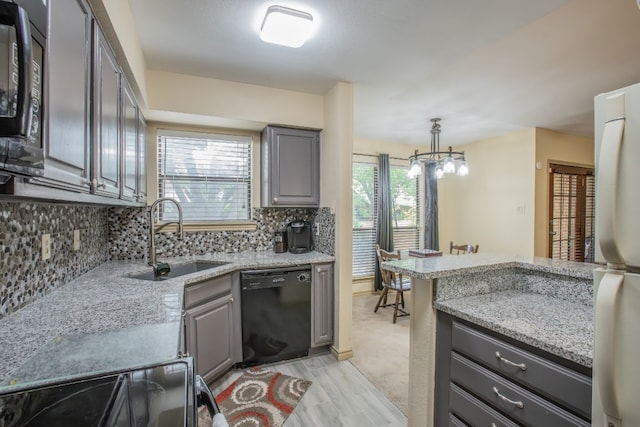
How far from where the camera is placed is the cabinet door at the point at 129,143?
1687 mm

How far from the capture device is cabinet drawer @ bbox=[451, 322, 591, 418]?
1.01 meters

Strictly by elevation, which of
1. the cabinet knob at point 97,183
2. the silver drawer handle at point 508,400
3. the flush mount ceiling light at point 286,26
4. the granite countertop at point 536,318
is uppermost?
the flush mount ceiling light at point 286,26

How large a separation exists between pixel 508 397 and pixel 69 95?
1.93 m

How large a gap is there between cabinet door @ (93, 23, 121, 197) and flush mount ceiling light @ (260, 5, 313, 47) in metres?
0.84

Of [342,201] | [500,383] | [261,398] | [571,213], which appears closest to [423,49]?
[342,201]

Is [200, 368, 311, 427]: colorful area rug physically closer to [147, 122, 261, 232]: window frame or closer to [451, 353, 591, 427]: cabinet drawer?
[451, 353, 591, 427]: cabinet drawer

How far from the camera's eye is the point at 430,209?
17.3 ft

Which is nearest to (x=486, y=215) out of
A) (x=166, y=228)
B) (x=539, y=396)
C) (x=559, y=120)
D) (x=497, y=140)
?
(x=497, y=140)

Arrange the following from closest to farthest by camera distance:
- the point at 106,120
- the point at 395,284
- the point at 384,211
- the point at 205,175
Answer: the point at 106,120 → the point at 205,175 → the point at 395,284 → the point at 384,211

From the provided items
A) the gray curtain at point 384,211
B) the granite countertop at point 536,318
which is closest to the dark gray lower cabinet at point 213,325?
the granite countertop at point 536,318

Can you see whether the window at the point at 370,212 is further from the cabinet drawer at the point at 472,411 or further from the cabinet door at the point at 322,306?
the cabinet drawer at the point at 472,411

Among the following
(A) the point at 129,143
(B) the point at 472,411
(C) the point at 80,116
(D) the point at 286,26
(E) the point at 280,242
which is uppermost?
(D) the point at 286,26

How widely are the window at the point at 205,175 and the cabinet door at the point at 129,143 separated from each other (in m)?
0.76

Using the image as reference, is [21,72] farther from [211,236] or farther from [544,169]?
[544,169]
